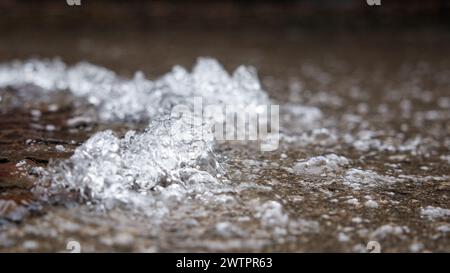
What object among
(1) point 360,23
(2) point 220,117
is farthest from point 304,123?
(1) point 360,23

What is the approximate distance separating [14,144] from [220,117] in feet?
2.31

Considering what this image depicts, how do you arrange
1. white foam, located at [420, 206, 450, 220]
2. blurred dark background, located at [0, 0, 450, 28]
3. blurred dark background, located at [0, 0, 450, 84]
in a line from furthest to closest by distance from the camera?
blurred dark background, located at [0, 0, 450, 28]
blurred dark background, located at [0, 0, 450, 84]
white foam, located at [420, 206, 450, 220]

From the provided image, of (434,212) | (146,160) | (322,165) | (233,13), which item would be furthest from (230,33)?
(434,212)

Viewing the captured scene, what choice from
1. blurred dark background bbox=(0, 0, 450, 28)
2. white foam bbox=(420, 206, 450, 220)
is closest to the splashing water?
white foam bbox=(420, 206, 450, 220)

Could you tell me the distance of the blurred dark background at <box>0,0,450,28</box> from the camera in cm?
452

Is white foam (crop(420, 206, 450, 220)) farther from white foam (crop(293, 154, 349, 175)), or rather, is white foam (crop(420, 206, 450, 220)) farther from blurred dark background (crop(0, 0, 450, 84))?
blurred dark background (crop(0, 0, 450, 84))

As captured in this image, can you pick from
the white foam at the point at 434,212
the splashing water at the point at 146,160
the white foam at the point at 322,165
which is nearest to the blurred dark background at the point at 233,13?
the splashing water at the point at 146,160

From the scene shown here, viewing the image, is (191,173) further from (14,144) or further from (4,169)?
(14,144)

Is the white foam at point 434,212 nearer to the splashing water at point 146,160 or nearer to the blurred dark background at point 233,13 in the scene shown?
the splashing water at point 146,160

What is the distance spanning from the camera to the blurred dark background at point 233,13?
4516 mm

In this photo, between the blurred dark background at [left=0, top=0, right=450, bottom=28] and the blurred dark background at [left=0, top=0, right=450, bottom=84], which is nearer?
the blurred dark background at [left=0, top=0, right=450, bottom=84]

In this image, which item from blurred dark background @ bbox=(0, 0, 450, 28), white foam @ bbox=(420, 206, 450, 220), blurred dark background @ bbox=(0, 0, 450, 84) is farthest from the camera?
blurred dark background @ bbox=(0, 0, 450, 28)
